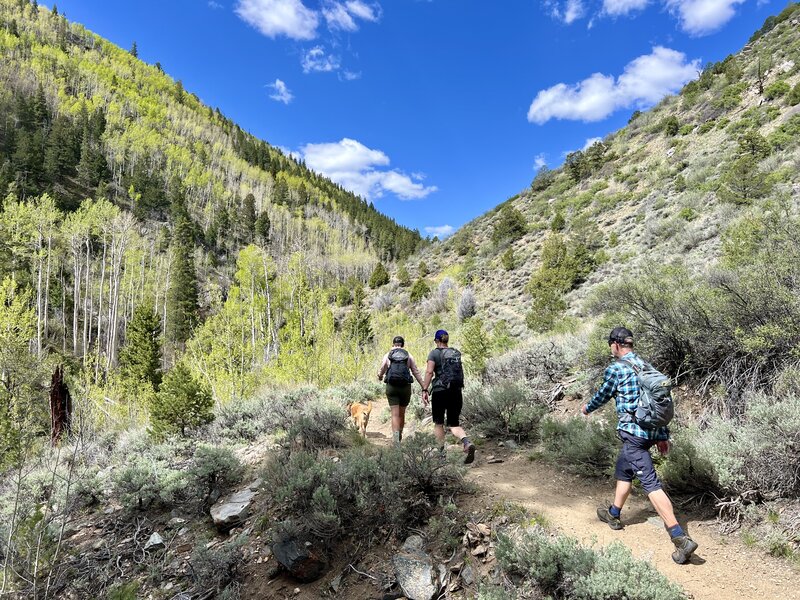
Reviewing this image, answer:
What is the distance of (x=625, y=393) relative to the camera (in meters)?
3.16

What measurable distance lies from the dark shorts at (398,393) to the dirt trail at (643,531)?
1.17m

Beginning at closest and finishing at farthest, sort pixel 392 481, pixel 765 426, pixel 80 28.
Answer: pixel 765 426
pixel 392 481
pixel 80 28

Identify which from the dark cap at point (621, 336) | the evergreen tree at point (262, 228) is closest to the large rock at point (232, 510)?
the dark cap at point (621, 336)

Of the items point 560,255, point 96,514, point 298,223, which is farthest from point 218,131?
point 96,514

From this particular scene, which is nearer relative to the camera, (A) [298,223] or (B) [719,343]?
(B) [719,343]

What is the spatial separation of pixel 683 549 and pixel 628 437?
74 centimetres

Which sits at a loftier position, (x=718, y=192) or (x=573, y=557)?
(x=718, y=192)

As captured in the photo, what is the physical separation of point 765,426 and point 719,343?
1.63 m

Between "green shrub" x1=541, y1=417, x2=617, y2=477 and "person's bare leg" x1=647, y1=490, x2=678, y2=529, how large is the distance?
1.07 m

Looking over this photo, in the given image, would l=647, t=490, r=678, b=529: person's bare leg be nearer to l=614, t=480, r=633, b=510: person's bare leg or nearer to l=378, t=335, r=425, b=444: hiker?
l=614, t=480, r=633, b=510: person's bare leg

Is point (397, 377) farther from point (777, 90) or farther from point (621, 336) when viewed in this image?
point (777, 90)

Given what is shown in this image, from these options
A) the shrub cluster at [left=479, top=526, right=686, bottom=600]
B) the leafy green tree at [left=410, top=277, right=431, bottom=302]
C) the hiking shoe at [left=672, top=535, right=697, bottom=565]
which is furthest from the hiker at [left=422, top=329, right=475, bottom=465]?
the leafy green tree at [left=410, top=277, right=431, bottom=302]

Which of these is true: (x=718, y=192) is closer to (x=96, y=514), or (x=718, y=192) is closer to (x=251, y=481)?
(x=251, y=481)

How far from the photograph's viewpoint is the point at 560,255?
61.5 feet
